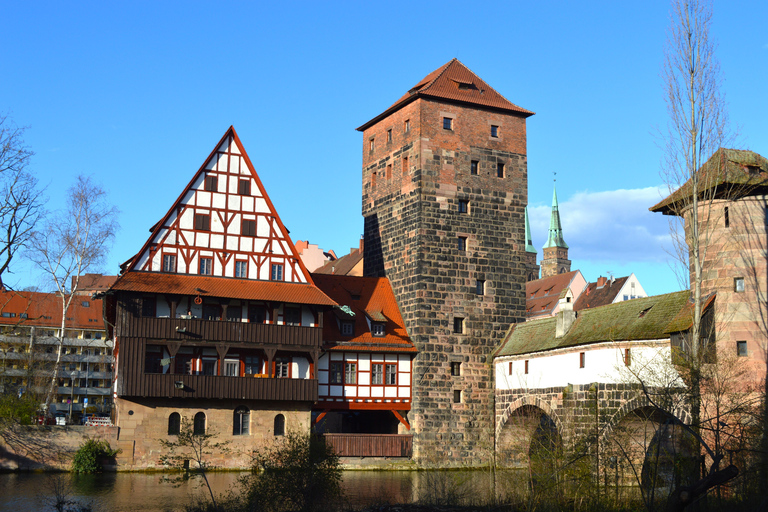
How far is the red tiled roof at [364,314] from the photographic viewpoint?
Answer: 41.2 m

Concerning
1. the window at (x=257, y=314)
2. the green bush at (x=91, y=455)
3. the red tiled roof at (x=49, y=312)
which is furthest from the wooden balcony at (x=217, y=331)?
the red tiled roof at (x=49, y=312)

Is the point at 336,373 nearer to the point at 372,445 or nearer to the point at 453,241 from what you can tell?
the point at 372,445

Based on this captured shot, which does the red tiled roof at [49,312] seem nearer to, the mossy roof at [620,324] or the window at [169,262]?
the window at [169,262]

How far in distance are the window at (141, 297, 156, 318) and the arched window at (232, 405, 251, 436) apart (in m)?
5.55

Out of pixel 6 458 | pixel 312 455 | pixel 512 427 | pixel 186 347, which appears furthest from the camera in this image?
pixel 512 427

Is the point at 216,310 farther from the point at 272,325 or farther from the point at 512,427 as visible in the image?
the point at 512,427

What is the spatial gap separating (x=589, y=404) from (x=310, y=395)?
540 inches

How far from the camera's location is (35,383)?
66125 millimetres

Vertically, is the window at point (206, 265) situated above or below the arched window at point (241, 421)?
above

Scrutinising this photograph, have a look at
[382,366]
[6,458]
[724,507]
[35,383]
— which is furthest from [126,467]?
[35,383]

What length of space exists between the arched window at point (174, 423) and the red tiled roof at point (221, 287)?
5149mm

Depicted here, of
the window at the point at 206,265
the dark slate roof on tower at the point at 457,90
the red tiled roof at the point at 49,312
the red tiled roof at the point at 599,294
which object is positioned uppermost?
the dark slate roof on tower at the point at 457,90

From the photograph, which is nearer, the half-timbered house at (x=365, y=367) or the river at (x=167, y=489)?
the river at (x=167, y=489)

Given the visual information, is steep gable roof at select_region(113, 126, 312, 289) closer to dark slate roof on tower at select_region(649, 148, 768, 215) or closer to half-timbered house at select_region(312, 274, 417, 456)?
half-timbered house at select_region(312, 274, 417, 456)
